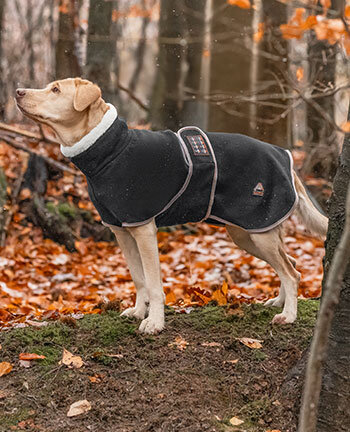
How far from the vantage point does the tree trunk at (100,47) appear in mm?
9867

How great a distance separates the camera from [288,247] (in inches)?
346

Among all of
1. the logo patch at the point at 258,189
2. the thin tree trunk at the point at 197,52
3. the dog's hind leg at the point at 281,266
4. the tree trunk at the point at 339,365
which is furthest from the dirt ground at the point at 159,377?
the thin tree trunk at the point at 197,52

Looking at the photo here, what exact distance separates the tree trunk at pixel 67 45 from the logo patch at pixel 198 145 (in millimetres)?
6418

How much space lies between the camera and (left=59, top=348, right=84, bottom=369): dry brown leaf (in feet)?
10.7

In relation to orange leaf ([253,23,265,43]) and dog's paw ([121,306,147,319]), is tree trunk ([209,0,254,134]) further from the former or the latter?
dog's paw ([121,306,147,319])

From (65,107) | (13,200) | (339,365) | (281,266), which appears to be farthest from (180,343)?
(13,200)

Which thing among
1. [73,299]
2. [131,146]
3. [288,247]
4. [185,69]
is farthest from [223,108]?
[131,146]

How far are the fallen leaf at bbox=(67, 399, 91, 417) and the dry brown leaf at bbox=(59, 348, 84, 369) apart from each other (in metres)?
0.35

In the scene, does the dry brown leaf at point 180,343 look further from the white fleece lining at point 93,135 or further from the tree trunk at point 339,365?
the white fleece lining at point 93,135

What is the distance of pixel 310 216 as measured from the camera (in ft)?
13.9

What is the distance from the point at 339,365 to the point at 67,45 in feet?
29.6

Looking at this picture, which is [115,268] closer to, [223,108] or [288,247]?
[288,247]

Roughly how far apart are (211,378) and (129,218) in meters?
1.19

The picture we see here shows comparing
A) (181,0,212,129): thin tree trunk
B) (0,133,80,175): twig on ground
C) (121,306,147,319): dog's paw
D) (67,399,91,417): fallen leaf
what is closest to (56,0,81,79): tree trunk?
(0,133,80,175): twig on ground
